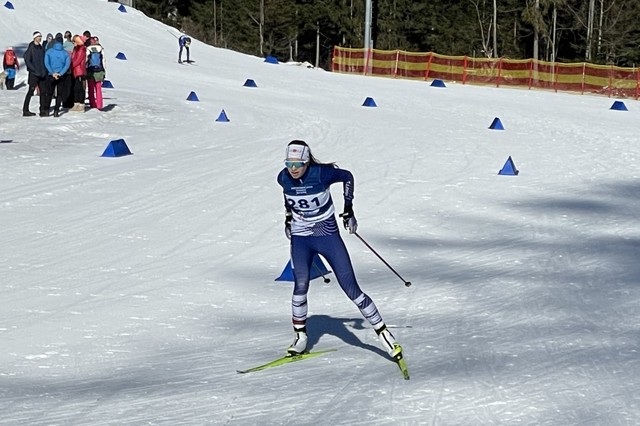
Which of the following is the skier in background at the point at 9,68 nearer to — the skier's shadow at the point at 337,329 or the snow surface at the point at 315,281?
the snow surface at the point at 315,281

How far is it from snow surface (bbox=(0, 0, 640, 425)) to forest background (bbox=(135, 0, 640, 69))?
5811cm

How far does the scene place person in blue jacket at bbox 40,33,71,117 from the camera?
21609 mm

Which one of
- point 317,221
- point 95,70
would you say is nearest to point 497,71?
point 95,70

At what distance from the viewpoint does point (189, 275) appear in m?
10.8

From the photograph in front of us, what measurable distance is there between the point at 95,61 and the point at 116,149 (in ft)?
14.9

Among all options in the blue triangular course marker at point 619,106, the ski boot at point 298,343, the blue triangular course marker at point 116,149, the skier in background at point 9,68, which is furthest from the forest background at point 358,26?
the ski boot at point 298,343

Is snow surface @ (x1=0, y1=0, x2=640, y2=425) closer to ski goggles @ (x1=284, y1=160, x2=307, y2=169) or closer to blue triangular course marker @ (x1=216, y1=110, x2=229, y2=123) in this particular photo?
blue triangular course marker @ (x1=216, y1=110, x2=229, y2=123)

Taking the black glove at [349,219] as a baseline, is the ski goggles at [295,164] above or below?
above

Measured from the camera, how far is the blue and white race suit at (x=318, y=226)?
24.8ft

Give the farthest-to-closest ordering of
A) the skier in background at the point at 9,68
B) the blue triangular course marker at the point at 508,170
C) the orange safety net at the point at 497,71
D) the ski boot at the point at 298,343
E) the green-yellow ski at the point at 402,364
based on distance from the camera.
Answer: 1. the orange safety net at the point at 497,71
2. the skier in background at the point at 9,68
3. the blue triangular course marker at the point at 508,170
4. the ski boot at the point at 298,343
5. the green-yellow ski at the point at 402,364

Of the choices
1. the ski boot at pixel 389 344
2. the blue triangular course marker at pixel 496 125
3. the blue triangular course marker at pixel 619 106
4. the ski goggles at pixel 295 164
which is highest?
the ski goggles at pixel 295 164

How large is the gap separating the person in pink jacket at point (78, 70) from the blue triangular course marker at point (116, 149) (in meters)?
3.71

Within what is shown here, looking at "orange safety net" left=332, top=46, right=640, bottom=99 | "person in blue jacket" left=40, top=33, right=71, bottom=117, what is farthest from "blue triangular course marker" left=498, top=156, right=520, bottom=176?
"orange safety net" left=332, top=46, right=640, bottom=99

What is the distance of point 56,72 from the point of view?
21875 millimetres
